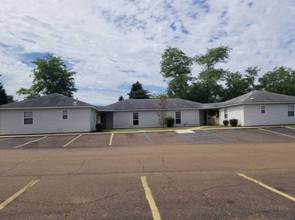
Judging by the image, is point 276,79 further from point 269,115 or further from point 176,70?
point 269,115

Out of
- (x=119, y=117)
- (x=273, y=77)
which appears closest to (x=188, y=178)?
(x=119, y=117)

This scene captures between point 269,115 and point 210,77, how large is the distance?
2748 centimetres

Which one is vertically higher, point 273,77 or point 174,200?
point 273,77

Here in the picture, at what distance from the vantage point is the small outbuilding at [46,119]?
33.9 meters

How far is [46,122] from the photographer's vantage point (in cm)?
3406

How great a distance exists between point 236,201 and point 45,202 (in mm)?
3620

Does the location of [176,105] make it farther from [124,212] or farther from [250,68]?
[124,212]

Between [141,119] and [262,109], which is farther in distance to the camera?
[141,119]

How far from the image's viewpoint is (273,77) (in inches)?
2446

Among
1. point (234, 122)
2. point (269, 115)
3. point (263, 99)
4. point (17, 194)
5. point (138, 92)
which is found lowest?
point (17, 194)

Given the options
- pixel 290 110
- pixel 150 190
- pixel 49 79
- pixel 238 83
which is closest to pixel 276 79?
pixel 238 83

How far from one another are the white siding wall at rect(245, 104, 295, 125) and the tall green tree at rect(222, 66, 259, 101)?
24621 mm

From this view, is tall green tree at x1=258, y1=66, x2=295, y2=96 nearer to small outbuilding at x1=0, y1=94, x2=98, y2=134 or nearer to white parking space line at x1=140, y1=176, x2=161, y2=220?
small outbuilding at x1=0, y1=94, x2=98, y2=134

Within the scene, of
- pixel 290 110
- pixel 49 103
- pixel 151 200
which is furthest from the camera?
pixel 290 110
